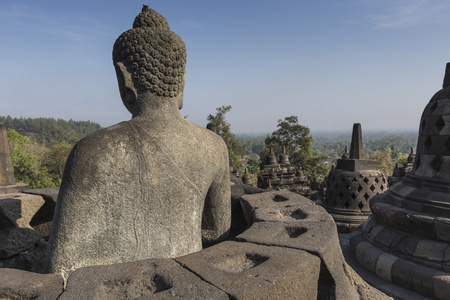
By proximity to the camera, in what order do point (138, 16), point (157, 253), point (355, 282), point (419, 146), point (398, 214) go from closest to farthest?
point (157, 253), point (138, 16), point (355, 282), point (398, 214), point (419, 146)

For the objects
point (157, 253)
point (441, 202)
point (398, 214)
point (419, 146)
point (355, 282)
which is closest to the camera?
point (157, 253)

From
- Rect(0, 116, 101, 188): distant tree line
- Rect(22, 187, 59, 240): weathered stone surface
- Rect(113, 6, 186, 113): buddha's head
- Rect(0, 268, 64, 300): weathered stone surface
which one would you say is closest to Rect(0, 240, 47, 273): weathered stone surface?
Rect(22, 187, 59, 240): weathered stone surface

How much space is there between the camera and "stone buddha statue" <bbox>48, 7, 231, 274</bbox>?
131 cm

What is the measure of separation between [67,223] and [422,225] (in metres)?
3.81

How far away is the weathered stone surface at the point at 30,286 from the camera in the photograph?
3.41 ft

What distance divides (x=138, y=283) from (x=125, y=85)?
1.06 meters

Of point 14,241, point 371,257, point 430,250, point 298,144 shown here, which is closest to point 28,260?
point 14,241

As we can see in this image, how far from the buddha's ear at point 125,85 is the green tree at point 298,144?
26406mm

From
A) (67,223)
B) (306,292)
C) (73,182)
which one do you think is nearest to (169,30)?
(73,182)

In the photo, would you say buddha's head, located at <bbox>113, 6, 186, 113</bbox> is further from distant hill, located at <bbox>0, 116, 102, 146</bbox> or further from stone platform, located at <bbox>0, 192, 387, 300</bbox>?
distant hill, located at <bbox>0, 116, 102, 146</bbox>

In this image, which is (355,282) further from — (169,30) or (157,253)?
(169,30)

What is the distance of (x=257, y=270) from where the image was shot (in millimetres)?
1198

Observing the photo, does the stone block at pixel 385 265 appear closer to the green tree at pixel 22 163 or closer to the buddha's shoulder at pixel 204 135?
the buddha's shoulder at pixel 204 135

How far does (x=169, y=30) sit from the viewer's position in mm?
1734
